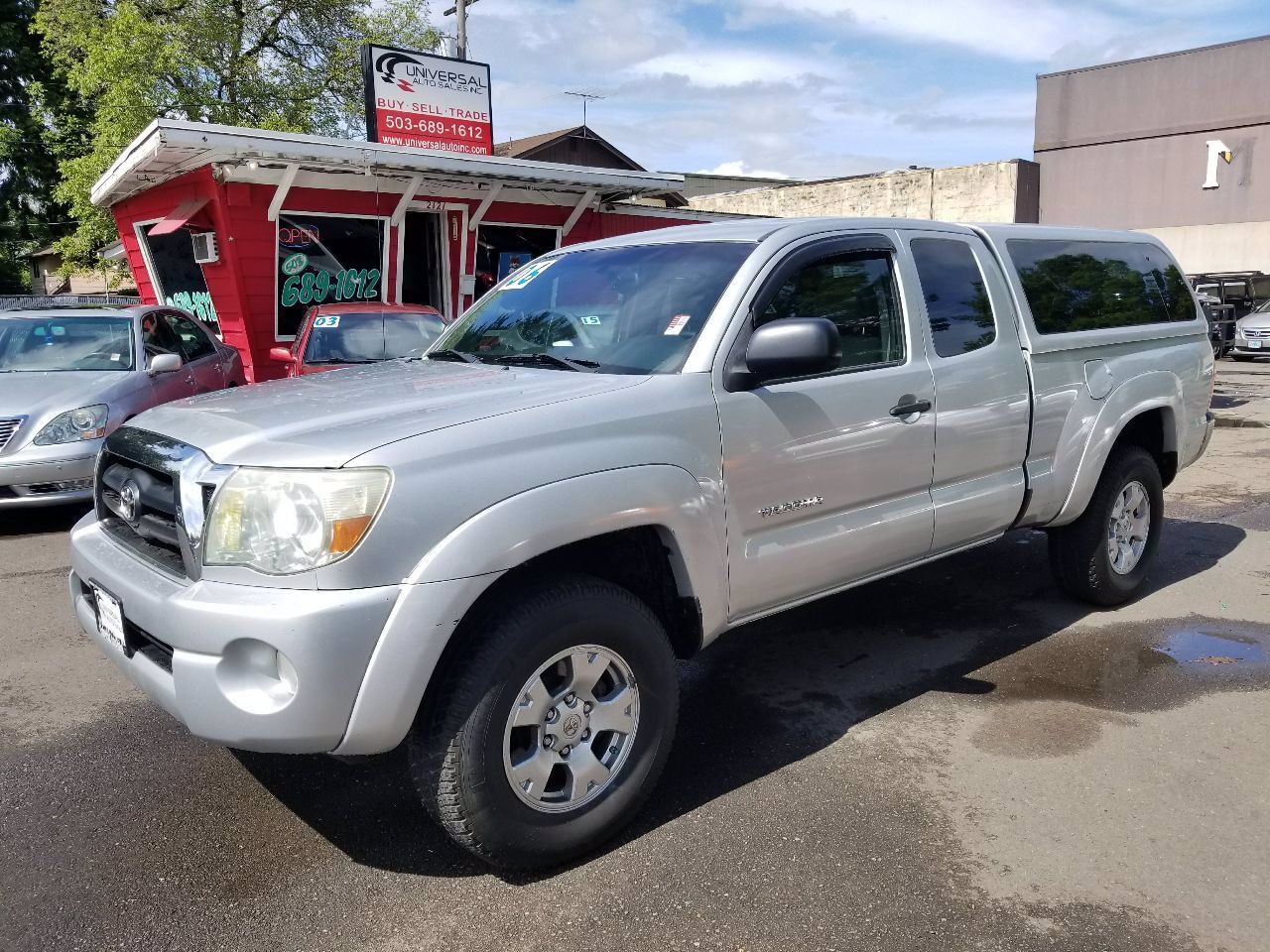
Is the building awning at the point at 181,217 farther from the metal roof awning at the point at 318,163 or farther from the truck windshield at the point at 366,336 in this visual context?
the truck windshield at the point at 366,336

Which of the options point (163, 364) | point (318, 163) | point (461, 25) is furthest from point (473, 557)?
point (461, 25)

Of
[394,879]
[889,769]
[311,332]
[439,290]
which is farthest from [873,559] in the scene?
[439,290]

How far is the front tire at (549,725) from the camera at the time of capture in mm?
2695

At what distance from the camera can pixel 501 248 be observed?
15297 mm

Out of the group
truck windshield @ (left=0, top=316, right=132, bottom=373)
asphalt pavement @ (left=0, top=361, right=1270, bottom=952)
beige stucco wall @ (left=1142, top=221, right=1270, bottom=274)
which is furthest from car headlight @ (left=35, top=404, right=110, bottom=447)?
beige stucco wall @ (left=1142, top=221, right=1270, bottom=274)

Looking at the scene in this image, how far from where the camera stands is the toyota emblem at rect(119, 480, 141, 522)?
9.94 feet

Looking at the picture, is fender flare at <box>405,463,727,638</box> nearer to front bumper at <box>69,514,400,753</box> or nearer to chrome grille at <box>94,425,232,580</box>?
front bumper at <box>69,514,400,753</box>

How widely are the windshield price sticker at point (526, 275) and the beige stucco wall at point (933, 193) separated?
25.0m

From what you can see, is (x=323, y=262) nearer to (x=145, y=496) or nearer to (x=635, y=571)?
(x=145, y=496)

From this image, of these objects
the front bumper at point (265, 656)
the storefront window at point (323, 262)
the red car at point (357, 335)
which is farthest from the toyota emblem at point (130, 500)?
the storefront window at point (323, 262)

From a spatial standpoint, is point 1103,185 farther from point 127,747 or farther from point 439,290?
point 127,747

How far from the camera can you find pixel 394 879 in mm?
2939

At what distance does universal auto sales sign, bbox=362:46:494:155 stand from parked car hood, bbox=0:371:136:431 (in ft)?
27.4

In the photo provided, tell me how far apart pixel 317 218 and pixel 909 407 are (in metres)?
11.0
